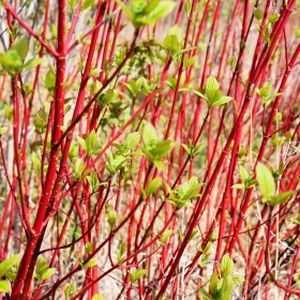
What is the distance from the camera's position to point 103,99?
3.19 feet

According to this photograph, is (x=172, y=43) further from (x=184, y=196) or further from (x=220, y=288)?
(x=220, y=288)

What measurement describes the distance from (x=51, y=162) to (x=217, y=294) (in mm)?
444

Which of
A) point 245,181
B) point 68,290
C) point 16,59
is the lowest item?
point 68,290

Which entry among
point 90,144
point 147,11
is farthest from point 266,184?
point 90,144

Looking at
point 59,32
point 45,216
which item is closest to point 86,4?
point 59,32

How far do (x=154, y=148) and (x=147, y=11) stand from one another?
0.69ft

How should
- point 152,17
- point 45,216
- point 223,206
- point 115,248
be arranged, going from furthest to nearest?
point 115,248 < point 223,206 < point 45,216 < point 152,17

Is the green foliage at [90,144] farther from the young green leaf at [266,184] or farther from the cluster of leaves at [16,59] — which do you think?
the young green leaf at [266,184]

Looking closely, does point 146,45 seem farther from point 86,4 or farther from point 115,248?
point 115,248

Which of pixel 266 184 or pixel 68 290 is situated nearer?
pixel 266 184

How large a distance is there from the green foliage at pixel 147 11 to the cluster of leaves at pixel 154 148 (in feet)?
0.57

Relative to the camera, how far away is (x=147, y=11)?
1.92 feet

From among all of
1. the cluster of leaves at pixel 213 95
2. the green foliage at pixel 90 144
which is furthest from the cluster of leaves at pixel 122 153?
the cluster of leaves at pixel 213 95

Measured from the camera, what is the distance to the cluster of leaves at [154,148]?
0.63 metres
